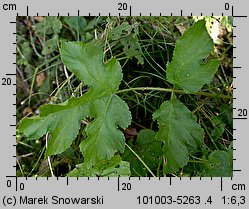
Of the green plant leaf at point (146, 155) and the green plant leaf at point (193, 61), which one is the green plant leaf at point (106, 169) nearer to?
the green plant leaf at point (146, 155)

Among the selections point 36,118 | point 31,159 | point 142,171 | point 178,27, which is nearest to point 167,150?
point 142,171

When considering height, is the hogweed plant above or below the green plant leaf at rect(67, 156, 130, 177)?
above

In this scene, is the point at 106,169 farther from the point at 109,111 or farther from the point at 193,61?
the point at 193,61

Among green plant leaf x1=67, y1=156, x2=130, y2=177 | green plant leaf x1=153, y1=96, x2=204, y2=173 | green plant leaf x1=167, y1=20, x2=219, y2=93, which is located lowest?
green plant leaf x1=67, y1=156, x2=130, y2=177

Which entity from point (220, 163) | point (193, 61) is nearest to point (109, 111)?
point (193, 61)

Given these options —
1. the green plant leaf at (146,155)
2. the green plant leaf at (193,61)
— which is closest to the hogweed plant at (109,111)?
the green plant leaf at (193,61)

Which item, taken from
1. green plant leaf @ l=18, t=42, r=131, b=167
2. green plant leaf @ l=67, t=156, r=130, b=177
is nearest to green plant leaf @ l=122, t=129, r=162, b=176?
green plant leaf @ l=67, t=156, r=130, b=177

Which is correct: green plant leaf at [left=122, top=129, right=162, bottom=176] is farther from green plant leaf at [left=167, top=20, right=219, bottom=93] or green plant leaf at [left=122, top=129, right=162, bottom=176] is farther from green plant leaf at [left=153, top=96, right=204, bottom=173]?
green plant leaf at [left=167, top=20, right=219, bottom=93]
